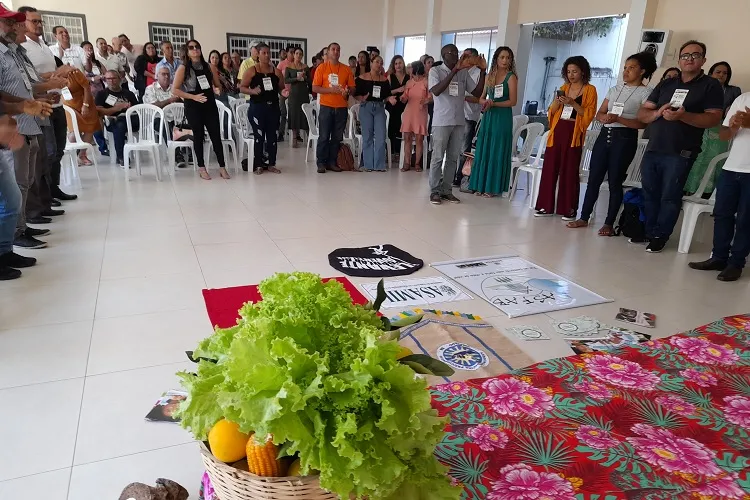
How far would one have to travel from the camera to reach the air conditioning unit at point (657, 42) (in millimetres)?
5484

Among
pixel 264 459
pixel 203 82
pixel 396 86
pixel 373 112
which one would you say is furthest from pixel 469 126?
pixel 264 459

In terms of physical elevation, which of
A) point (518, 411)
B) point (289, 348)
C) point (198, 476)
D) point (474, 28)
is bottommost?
point (198, 476)

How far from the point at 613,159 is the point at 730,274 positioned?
1273 mm

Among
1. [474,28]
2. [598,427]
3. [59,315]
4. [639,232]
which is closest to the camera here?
[598,427]

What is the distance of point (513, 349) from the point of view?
2.43m

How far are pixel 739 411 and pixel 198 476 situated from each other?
1483 millimetres

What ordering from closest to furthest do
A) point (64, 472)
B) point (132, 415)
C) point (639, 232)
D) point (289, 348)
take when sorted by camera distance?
1. point (289, 348)
2. point (64, 472)
3. point (132, 415)
4. point (639, 232)

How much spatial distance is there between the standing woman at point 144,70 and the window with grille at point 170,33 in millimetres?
1960

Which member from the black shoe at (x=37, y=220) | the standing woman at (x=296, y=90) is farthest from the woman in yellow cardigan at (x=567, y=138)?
the standing woman at (x=296, y=90)

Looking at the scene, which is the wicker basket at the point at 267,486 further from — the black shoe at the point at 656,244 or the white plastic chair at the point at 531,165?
the white plastic chair at the point at 531,165

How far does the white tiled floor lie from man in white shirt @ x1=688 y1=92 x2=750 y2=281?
14 cm

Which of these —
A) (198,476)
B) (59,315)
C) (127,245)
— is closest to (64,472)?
(198,476)

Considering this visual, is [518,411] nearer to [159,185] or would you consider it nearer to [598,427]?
[598,427]

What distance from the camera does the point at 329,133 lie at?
670 cm
